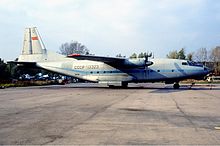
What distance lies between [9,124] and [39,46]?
31027 millimetres

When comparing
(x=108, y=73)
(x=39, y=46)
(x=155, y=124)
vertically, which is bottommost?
(x=155, y=124)

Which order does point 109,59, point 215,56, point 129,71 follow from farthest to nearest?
point 215,56 < point 129,71 < point 109,59

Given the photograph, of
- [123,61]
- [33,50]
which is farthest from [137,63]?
[33,50]

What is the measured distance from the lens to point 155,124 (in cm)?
873

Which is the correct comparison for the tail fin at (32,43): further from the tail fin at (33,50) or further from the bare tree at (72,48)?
the bare tree at (72,48)

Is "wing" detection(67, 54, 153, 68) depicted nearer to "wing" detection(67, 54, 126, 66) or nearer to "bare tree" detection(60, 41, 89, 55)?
"wing" detection(67, 54, 126, 66)

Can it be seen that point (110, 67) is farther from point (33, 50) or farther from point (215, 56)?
point (215, 56)

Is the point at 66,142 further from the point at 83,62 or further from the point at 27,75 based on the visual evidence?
the point at 27,75

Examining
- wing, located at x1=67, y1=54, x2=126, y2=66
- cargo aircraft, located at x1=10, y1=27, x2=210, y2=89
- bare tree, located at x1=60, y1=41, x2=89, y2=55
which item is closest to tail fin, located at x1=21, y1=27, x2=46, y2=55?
cargo aircraft, located at x1=10, y1=27, x2=210, y2=89

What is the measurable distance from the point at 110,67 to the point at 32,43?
38.9 ft

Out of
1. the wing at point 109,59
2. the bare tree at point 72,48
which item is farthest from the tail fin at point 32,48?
the bare tree at point 72,48

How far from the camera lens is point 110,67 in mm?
34812

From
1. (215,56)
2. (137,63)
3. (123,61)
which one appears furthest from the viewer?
(215,56)

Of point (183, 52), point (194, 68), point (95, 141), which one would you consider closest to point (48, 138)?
point (95, 141)
